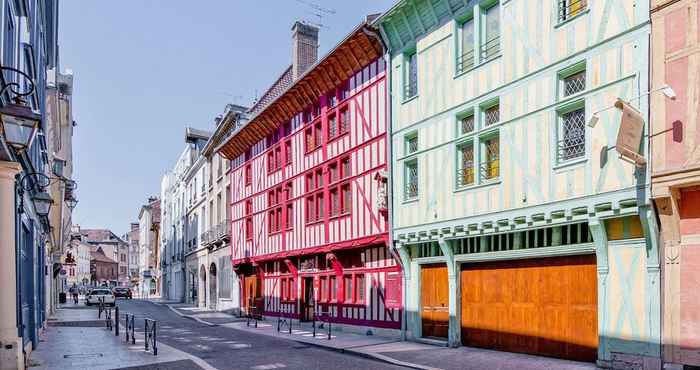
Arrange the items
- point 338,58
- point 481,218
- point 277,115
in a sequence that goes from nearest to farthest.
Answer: point 481,218 → point 338,58 → point 277,115

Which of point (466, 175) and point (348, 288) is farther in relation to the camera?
point (348, 288)

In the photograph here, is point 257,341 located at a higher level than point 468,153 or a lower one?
lower

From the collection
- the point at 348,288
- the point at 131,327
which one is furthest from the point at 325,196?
the point at 131,327

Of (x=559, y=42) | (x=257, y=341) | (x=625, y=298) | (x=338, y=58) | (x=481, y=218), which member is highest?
(x=338, y=58)

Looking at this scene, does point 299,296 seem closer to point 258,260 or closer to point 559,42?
point 258,260

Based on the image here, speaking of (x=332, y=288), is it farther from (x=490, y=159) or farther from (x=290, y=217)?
(x=490, y=159)

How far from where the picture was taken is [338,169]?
64.1ft

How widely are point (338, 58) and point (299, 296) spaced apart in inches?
366

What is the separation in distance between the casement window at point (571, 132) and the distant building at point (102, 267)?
356 ft

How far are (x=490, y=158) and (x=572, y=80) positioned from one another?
8.70 feet

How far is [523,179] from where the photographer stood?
12.0m

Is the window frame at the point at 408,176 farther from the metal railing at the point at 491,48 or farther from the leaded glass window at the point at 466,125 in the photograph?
the metal railing at the point at 491,48

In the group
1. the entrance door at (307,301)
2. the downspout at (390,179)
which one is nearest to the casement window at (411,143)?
the downspout at (390,179)

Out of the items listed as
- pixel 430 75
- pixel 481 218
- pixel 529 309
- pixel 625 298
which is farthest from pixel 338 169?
pixel 625 298
